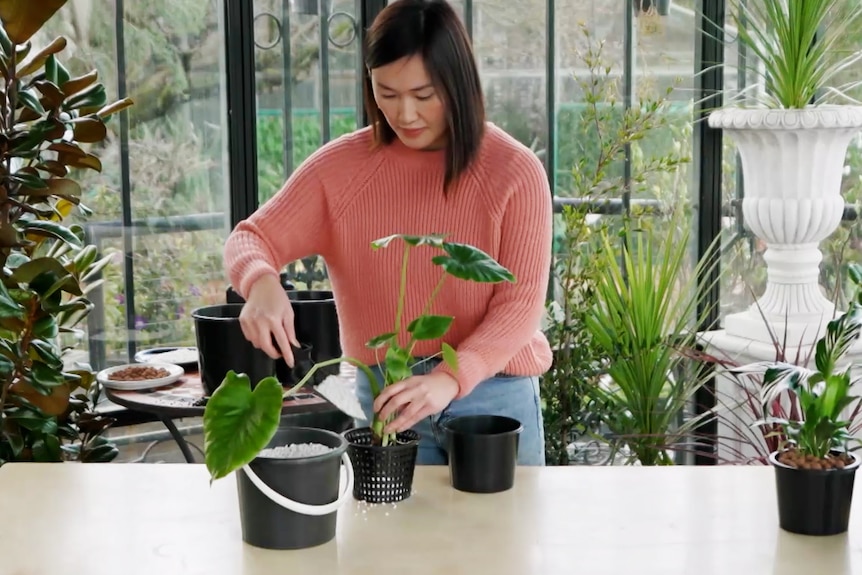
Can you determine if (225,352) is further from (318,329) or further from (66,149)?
(66,149)

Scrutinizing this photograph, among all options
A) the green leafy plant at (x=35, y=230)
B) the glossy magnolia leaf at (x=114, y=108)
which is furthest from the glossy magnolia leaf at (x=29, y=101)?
the glossy magnolia leaf at (x=114, y=108)

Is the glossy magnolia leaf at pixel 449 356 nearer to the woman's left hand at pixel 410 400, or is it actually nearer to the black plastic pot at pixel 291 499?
the woman's left hand at pixel 410 400

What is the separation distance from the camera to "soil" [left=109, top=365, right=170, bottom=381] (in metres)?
2.78

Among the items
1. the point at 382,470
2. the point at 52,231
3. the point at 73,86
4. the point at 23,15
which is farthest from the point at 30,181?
the point at 382,470

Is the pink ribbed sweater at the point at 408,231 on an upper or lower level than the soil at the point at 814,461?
upper

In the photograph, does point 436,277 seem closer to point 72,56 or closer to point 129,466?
point 129,466

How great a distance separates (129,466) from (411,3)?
3.04 ft

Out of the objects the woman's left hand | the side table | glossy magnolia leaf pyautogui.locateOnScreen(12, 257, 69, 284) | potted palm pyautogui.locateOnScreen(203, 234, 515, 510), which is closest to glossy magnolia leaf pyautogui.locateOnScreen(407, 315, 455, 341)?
potted palm pyautogui.locateOnScreen(203, 234, 515, 510)

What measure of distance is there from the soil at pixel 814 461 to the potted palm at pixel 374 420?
1.50 feet

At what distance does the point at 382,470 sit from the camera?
5.48 feet

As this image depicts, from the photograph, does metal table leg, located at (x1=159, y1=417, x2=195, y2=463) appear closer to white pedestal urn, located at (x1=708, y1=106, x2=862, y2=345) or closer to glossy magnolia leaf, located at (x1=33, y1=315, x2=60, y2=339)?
glossy magnolia leaf, located at (x1=33, y1=315, x2=60, y2=339)

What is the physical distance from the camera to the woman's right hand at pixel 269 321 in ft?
6.07

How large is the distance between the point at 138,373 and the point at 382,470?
1.31 meters

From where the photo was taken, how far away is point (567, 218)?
3.42m
